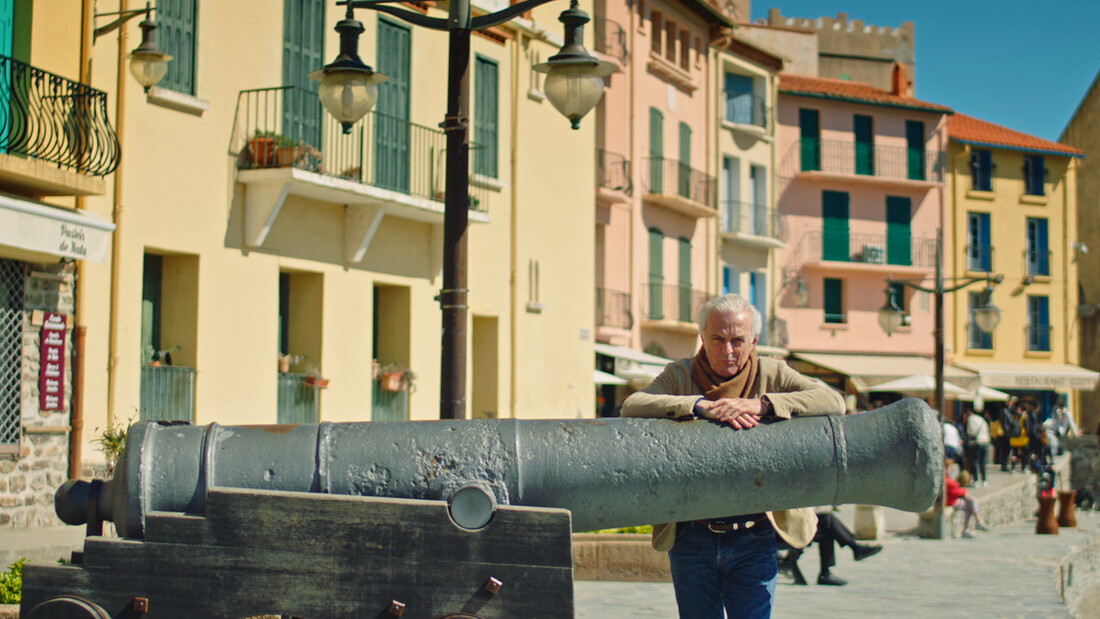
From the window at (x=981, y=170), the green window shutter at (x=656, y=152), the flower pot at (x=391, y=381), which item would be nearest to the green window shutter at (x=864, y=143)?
the window at (x=981, y=170)

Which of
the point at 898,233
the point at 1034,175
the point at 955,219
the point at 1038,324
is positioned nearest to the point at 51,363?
the point at 898,233

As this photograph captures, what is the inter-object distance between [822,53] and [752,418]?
55.3 meters

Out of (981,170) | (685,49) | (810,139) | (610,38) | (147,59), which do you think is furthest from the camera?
(981,170)

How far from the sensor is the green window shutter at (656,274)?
36.2m

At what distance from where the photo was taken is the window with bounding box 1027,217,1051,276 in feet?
171

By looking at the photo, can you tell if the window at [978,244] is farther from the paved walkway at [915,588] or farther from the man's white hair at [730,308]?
the man's white hair at [730,308]

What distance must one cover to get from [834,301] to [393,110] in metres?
30.4

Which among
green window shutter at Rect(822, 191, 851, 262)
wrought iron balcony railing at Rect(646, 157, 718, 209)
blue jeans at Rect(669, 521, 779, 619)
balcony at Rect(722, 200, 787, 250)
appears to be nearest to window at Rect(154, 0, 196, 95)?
blue jeans at Rect(669, 521, 779, 619)

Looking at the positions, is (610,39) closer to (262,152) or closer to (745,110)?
(745,110)

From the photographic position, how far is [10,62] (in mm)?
14516

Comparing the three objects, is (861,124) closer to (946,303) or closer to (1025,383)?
(946,303)

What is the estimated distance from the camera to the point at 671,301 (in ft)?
122

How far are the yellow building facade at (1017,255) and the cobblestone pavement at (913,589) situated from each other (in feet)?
102

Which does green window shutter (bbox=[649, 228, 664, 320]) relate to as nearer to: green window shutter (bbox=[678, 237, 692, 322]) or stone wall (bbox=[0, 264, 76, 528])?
green window shutter (bbox=[678, 237, 692, 322])
